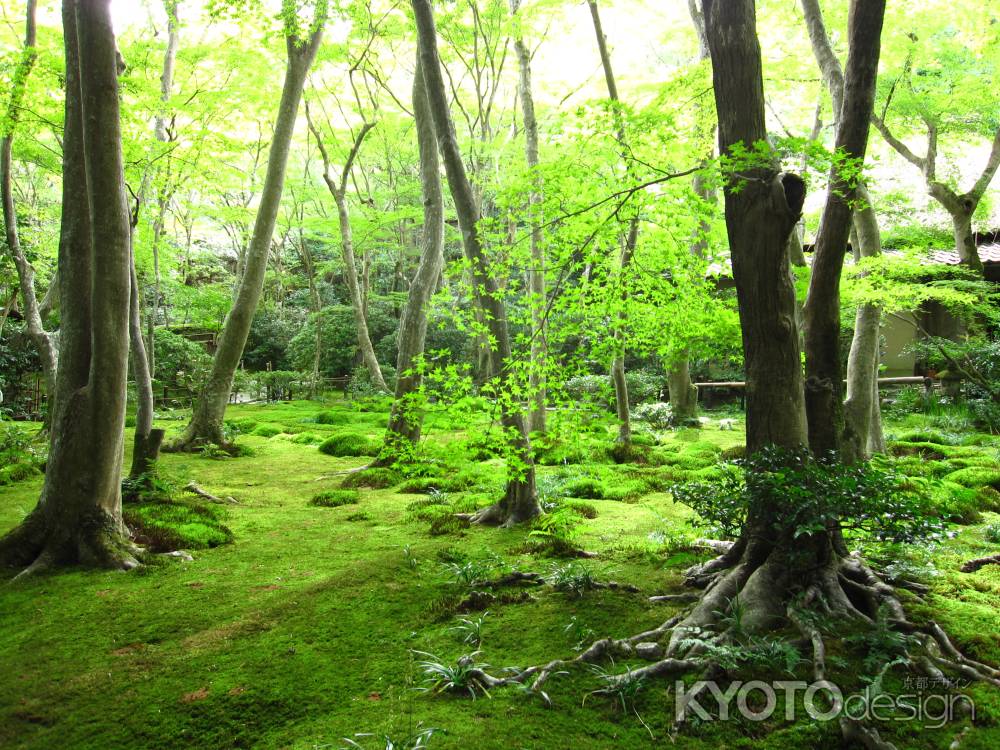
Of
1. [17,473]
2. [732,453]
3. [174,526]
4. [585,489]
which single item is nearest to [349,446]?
[17,473]

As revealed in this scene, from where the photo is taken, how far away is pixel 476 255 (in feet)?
19.6

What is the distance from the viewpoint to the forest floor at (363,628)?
2.96 metres

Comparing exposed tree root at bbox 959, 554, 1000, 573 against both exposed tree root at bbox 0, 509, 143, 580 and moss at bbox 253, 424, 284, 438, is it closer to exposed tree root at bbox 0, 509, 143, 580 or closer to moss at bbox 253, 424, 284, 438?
exposed tree root at bbox 0, 509, 143, 580

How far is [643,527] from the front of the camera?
6.55 m

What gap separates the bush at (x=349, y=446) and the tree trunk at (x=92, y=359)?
5.76 m

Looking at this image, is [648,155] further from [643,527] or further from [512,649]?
[512,649]

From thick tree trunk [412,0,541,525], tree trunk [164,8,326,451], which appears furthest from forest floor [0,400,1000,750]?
tree trunk [164,8,326,451]

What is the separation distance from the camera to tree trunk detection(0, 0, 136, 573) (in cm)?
499

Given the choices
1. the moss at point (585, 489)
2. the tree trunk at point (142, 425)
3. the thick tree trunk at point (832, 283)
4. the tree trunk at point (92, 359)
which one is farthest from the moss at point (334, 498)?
the thick tree trunk at point (832, 283)

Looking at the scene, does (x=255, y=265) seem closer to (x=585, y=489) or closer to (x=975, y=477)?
(x=585, y=489)

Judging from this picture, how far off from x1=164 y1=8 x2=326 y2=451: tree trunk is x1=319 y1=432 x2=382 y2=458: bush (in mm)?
1725

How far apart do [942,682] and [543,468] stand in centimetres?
693

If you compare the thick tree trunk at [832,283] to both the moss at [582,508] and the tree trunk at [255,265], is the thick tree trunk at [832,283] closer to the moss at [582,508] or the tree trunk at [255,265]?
the moss at [582,508]

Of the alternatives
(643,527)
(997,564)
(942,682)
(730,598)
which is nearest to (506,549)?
(643,527)
